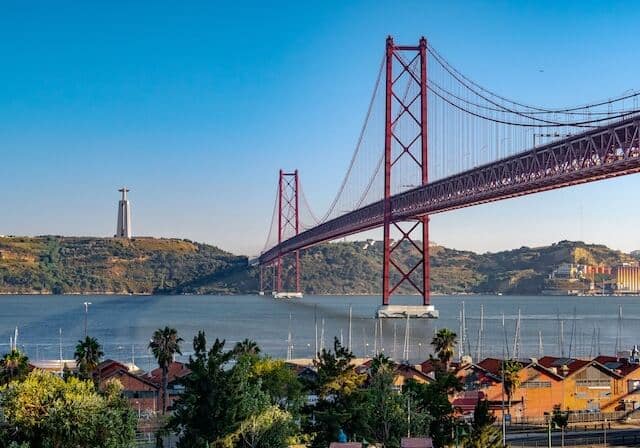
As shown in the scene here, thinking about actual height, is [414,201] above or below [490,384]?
above

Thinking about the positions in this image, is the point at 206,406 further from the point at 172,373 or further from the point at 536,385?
the point at 172,373

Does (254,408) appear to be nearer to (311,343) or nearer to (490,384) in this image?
(490,384)

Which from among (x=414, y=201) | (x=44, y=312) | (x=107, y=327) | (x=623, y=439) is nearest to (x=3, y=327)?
(x=107, y=327)

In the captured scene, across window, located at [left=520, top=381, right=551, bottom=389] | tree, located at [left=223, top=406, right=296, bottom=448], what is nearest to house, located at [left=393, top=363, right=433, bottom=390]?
window, located at [left=520, top=381, right=551, bottom=389]

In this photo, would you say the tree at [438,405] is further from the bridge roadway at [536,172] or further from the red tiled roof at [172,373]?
the bridge roadway at [536,172]

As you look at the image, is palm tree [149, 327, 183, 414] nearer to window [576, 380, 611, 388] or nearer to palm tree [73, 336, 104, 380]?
palm tree [73, 336, 104, 380]

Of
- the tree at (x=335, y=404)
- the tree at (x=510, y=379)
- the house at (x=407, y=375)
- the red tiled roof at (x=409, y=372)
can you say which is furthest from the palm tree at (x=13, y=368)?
the tree at (x=510, y=379)
